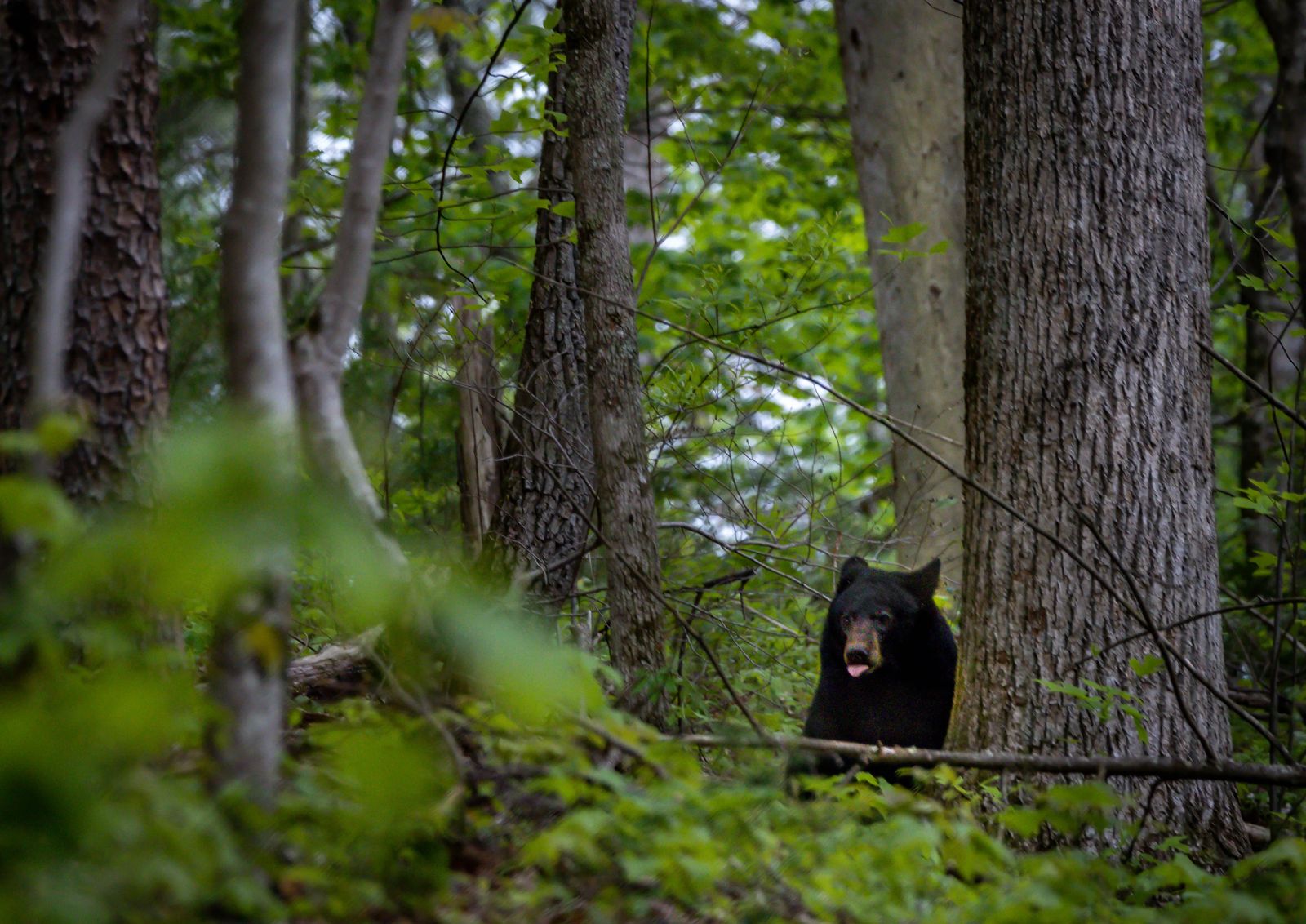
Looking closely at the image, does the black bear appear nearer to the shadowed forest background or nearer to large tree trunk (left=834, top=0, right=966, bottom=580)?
the shadowed forest background

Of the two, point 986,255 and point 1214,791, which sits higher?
point 986,255

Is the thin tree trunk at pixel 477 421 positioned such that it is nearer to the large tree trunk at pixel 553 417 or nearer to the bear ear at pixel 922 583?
the large tree trunk at pixel 553 417

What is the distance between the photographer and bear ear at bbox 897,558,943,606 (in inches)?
199

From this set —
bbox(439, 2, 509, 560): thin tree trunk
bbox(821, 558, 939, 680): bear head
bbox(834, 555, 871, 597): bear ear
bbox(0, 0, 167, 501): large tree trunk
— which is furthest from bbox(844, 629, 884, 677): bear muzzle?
bbox(0, 0, 167, 501): large tree trunk

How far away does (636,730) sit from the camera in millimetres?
2529

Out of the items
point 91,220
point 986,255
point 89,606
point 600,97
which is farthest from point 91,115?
point 986,255

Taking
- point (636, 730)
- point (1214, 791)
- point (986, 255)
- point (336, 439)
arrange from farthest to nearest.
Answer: point (986, 255), point (1214, 791), point (636, 730), point (336, 439)

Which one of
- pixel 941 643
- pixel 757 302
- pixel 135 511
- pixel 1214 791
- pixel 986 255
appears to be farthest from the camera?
pixel 757 302

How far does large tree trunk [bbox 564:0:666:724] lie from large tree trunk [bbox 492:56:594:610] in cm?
91

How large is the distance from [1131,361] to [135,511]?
351cm

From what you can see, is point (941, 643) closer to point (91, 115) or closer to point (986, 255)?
point (986, 255)

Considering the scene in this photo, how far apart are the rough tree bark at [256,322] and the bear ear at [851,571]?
3.48m

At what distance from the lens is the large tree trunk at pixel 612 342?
408cm

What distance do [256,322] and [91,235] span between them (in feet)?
3.68
